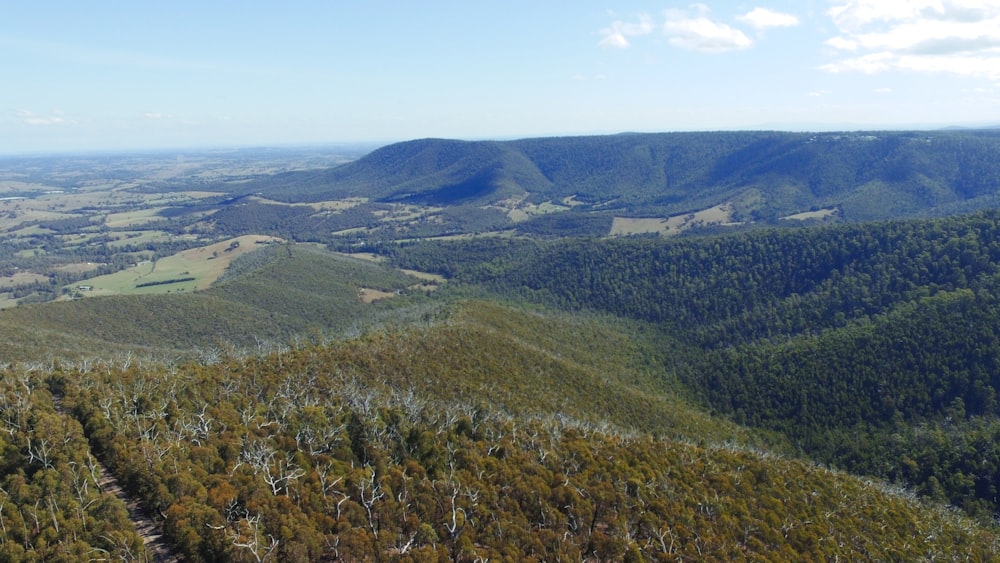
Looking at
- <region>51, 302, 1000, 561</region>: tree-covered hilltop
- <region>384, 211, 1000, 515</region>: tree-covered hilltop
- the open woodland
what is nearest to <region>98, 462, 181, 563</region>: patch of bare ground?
the open woodland

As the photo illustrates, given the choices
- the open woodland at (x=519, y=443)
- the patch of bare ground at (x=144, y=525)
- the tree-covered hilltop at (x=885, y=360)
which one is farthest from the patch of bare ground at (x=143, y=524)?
the tree-covered hilltop at (x=885, y=360)

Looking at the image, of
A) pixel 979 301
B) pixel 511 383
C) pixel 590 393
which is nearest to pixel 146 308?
pixel 511 383

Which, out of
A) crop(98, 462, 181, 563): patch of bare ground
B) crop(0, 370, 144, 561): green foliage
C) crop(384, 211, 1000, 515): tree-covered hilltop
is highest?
crop(0, 370, 144, 561): green foliage

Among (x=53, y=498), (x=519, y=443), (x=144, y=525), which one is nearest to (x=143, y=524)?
(x=144, y=525)

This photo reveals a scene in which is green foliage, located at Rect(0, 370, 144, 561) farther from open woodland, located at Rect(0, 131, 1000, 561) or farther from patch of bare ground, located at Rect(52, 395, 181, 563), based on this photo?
patch of bare ground, located at Rect(52, 395, 181, 563)

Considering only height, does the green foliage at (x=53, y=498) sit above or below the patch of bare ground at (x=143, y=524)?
above

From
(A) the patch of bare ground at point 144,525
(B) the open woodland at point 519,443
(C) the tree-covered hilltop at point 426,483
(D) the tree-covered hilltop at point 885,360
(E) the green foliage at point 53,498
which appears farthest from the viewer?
(D) the tree-covered hilltop at point 885,360

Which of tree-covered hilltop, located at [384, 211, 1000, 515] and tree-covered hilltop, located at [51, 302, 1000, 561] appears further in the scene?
tree-covered hilltop, located at [384, 211, 1000, 515]

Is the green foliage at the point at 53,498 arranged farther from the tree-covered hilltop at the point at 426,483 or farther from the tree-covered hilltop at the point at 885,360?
the tree-covered hilltop at the point at 885,360
